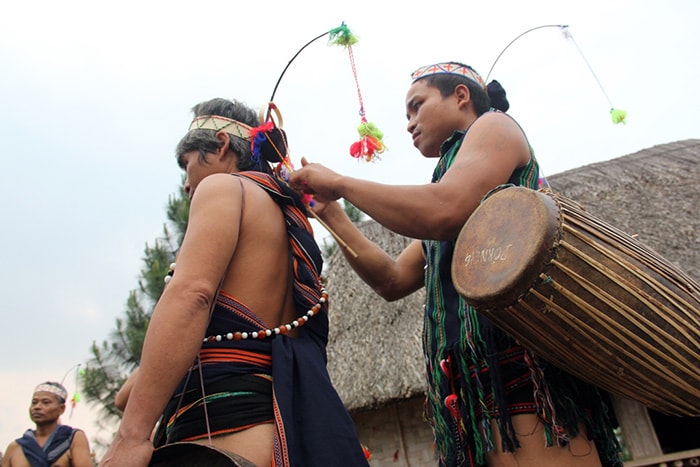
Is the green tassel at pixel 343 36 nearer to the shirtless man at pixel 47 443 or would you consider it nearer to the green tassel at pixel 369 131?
the green tassel at pixel 369 131

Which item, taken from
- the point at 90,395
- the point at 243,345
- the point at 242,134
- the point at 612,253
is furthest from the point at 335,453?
the point at 90,395

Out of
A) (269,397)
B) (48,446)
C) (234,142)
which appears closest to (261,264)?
(269,397)

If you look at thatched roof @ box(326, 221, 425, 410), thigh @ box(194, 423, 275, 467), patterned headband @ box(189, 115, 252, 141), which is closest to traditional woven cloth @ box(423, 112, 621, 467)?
thigh @ box(194, 423, 275, 467)

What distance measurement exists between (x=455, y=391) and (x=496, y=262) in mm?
571

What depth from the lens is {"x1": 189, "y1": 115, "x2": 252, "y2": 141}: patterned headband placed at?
219cm

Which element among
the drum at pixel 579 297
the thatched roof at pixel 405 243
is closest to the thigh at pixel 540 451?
the drum at pixel 579 297

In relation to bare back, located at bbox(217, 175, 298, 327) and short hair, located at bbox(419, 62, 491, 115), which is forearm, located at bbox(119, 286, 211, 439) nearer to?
bare back, located at bbox(217, 175, 298, 327)

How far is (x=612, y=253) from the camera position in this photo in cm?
165

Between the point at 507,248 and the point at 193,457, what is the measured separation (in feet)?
3.17

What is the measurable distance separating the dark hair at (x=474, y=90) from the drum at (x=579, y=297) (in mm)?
846

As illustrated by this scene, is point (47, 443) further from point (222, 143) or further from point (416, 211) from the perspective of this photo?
point (416, 211)

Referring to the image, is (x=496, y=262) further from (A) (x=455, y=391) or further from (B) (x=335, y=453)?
(B) (x=335, y=453)

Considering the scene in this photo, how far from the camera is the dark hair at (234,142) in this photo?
216cm

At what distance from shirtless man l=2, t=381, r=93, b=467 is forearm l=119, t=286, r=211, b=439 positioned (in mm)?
4136
